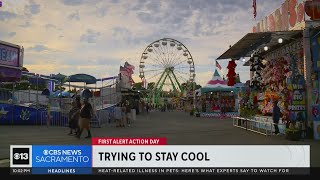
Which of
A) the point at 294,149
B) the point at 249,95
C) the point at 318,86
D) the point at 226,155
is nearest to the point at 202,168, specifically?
the point at 226,155

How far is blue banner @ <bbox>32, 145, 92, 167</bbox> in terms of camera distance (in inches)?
300

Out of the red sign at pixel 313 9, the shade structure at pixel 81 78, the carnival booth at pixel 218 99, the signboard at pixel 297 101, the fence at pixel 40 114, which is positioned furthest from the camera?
the carnival booth at pixel 218 99

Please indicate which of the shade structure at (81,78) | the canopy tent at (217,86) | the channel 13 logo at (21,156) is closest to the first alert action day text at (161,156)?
the channel 13 logo at (21,156)

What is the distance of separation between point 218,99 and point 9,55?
29.6 metres

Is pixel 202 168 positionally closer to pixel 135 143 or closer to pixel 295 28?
pixel 135 143

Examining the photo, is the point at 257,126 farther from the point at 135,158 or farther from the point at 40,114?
the point at 135,158

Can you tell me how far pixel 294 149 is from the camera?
8820 mm

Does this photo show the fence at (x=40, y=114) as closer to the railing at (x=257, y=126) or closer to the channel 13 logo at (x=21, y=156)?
the railing at (x=257, y=126)

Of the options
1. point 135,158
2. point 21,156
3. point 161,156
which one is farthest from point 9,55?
point 161,156

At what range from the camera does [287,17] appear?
1527 cm

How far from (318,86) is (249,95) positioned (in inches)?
328

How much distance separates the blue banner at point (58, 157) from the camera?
7.61 meters

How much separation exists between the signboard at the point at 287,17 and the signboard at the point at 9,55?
1022 cm

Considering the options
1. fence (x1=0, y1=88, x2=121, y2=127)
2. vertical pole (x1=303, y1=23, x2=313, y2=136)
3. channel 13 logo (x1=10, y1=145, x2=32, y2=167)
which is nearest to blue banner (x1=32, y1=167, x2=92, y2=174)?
channel 13 logo (x1=10, y1=145, x2=32, y2=167)
